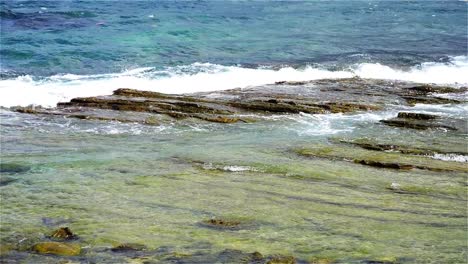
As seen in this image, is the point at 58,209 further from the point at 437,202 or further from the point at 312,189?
the point at 437,202

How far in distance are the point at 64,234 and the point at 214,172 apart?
208 inches

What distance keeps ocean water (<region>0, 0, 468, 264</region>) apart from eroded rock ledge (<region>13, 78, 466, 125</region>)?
26.1 inches

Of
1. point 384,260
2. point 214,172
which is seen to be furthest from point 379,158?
point 384,260

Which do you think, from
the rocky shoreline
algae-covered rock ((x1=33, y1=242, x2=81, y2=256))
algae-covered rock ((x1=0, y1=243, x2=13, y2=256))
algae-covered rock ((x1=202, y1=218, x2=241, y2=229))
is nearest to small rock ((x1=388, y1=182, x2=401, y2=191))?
the rocky shoreline

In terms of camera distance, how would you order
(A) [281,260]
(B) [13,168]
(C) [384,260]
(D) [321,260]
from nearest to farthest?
(A) [281,260] → (D) [321,260] → (C) [384,260] → (B) [13,168]

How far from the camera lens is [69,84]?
2908cm

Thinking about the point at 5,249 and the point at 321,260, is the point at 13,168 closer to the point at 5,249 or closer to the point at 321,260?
the point at 5,249

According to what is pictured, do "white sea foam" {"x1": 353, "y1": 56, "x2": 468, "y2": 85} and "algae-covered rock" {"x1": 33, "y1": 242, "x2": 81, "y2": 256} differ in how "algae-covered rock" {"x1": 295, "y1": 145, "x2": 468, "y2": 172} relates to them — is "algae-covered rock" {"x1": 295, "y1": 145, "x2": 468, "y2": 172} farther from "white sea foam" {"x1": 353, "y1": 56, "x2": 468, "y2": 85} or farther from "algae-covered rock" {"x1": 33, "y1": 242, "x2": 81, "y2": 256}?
"white sea foam" {"x1": 353, "y1": 56, "x2": 468, "y2": 85}

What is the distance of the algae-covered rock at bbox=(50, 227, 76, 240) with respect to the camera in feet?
34.7

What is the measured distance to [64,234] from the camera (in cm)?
1059

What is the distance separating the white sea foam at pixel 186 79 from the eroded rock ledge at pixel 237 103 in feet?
8.84

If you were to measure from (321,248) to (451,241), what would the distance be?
254 cm

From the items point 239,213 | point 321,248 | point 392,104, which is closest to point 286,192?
point 239,213

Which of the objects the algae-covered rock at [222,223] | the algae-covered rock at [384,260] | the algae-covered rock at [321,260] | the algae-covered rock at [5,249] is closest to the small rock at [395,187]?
the algae-covered rock at [384,260]
